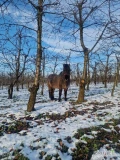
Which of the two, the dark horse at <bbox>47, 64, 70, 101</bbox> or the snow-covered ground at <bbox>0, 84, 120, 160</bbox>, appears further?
the dark horse at <bbox>47, 64, 70, 101</bbox>

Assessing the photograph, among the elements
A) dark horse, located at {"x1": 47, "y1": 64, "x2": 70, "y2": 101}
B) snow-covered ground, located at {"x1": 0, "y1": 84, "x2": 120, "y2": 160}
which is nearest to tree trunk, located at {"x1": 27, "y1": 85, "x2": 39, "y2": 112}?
snow-covered ground, located at {"x1": 0, "y1": 84, "x2": 120, "y2": 160}

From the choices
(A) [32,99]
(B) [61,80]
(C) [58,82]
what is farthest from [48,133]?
(C) [58,82]

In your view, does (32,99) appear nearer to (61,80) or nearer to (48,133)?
(48,133)

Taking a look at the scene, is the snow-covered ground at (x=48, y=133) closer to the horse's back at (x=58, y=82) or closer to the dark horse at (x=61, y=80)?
the dark horse at (x=61, y=80)

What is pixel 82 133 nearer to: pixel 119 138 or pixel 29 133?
pixel 119 138

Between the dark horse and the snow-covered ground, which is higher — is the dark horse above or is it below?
above

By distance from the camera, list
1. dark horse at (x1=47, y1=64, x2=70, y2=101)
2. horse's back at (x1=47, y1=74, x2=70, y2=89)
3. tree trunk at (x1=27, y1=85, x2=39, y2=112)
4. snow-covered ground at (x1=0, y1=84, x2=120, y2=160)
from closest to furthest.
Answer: snow-covered ground at (x1=0, y1=84, x2=120, y2=160) → tree trunk at (x1=27, y1=85, x2=39, y2=112) → dark horse at (x1=47, y1=64, x2=70, y2=101) → horse's back at (x1=47, y1=74, x2=70, y2=89)

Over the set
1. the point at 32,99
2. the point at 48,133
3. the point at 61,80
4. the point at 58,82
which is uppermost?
the point at 61,80

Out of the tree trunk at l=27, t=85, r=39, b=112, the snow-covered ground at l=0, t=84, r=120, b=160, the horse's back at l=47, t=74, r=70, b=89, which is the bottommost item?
the snow-covered ground at l=0, t=84, r=120, b=160

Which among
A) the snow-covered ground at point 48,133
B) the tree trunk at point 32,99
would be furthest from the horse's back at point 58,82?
the snow-covered ground at point 48,133

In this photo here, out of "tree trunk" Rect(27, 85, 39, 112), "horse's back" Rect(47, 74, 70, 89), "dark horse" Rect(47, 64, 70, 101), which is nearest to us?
"tree trunk" Rect(27, 85, 39, 112)

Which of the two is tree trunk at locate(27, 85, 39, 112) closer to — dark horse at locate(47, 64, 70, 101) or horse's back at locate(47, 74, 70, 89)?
dark horse at locate(47, 64, 70, 101)

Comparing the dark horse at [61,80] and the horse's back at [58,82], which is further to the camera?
the horse's back at [58,82]

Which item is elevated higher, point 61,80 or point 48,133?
point 61,80
